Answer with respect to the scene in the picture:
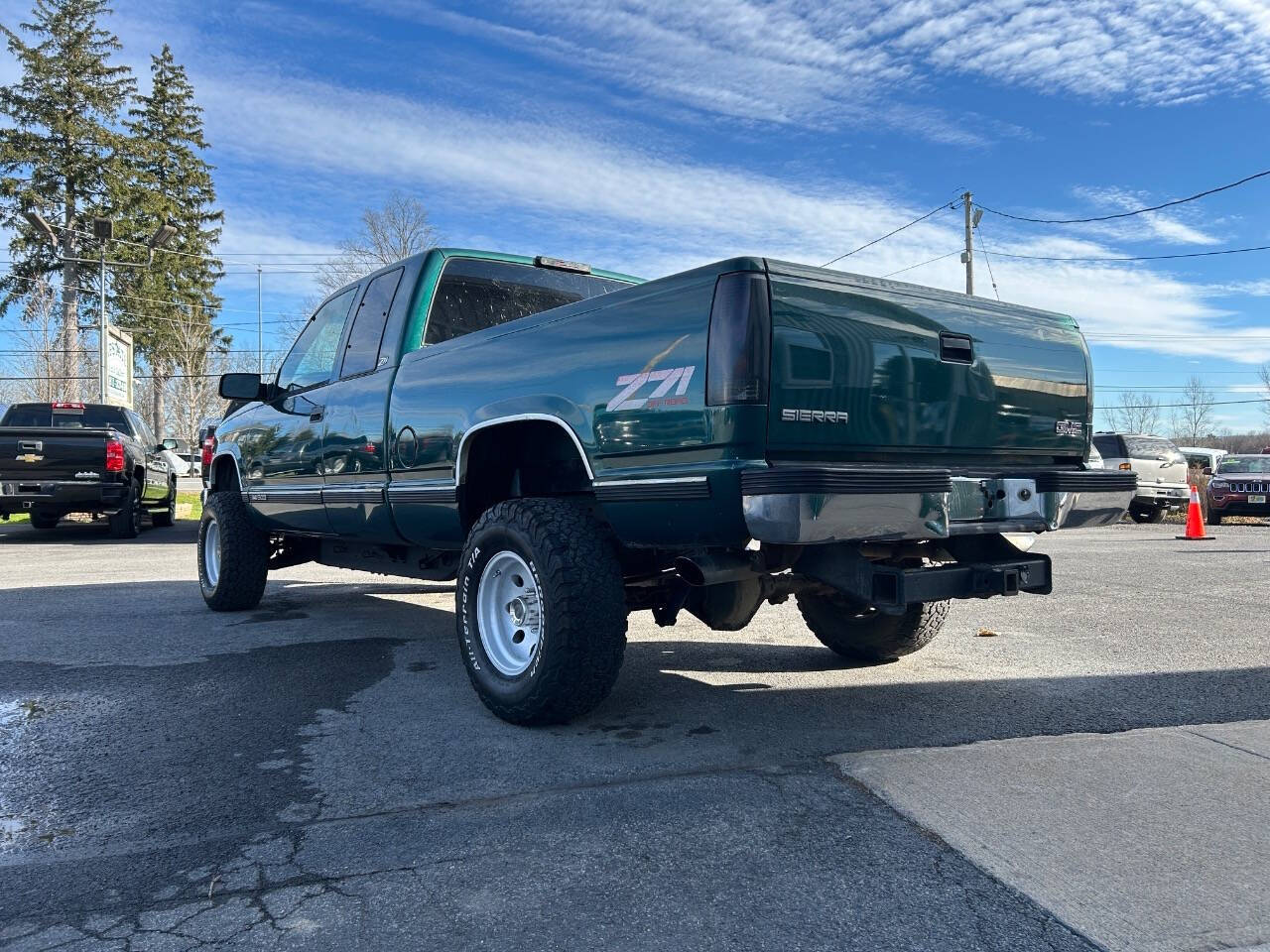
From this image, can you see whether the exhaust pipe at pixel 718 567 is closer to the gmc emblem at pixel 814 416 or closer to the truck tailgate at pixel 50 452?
the gmc emblem at pixel 814 416

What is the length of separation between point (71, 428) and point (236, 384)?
28.2 feet

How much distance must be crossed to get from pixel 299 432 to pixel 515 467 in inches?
79.6

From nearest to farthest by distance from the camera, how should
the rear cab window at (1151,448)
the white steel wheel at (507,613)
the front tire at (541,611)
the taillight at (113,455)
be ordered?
the front tire at (541,611) → the white steel wheel at (507,613) → the taillight at (113,455) → the rear cab window at (1151,448)

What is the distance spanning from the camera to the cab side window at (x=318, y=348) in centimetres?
592

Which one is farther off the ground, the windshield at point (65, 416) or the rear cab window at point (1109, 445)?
the windshield at point (65, 416)

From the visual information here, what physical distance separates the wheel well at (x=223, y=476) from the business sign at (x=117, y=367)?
2115 cm

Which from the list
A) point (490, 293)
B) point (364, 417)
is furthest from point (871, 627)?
point (364, 417)

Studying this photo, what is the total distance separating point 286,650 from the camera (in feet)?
18.6

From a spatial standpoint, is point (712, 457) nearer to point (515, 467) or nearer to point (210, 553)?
point (515, 467)

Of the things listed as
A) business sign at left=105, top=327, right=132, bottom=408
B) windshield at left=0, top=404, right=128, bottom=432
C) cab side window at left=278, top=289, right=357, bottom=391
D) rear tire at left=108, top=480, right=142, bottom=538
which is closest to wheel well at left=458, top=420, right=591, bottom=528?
cab side window at left=278, top=289, right=357, bottom=391

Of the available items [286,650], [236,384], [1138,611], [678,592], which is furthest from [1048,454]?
[236,384]

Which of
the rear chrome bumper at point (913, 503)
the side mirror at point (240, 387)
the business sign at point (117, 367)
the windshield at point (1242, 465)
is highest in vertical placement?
the business sign at point (117, 367)

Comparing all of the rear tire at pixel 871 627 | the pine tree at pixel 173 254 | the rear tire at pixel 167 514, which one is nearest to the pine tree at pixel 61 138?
the pine tree at pixel 173 254

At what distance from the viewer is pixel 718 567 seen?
3561mm
